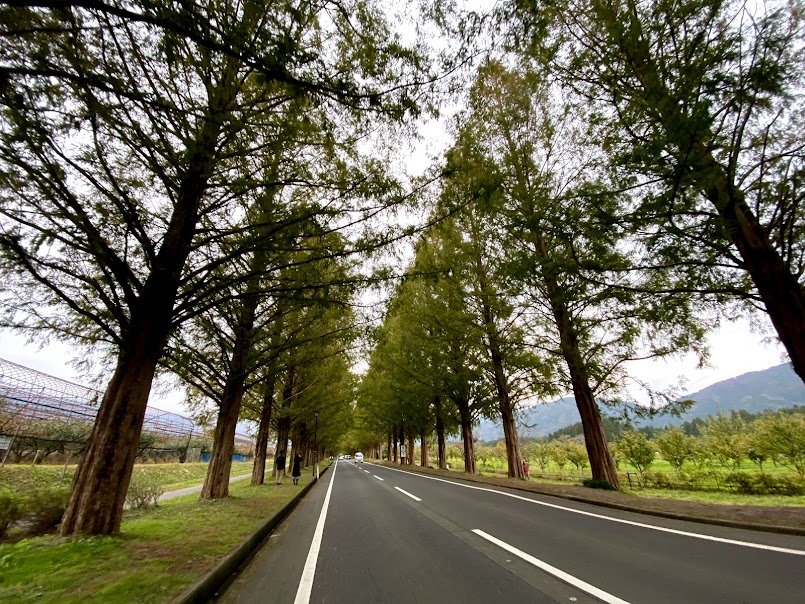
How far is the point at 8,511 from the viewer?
5492 mm

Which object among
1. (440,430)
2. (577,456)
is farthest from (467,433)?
(577,456)

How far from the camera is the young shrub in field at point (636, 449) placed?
35.0 meters

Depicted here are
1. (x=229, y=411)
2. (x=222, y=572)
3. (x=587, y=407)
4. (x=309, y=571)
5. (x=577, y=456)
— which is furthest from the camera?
(x=577, y=456)

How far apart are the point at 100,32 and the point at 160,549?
6549 mm

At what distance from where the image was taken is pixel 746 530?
5559mm

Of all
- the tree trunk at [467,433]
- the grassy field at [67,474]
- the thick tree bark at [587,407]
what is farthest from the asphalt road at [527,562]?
the tree trunk at [467,433]

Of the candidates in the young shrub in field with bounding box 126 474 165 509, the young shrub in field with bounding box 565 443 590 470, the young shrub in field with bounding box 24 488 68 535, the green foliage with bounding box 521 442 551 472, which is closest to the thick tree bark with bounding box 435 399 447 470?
the young shrub in field with bounding box 126 474 165 509

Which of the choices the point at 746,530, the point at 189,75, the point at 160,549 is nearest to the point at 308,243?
the point at 189,75

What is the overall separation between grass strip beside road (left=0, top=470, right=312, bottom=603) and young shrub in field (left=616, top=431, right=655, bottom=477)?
39.2m

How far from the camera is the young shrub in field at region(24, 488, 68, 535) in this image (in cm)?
568

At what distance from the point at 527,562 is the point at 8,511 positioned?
7.71 meters

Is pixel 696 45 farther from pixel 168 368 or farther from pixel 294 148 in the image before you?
pixel 168 368

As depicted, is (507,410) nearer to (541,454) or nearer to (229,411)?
(229,411)

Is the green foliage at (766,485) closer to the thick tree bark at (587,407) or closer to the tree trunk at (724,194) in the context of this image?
the thick tree bark at (587,407)
